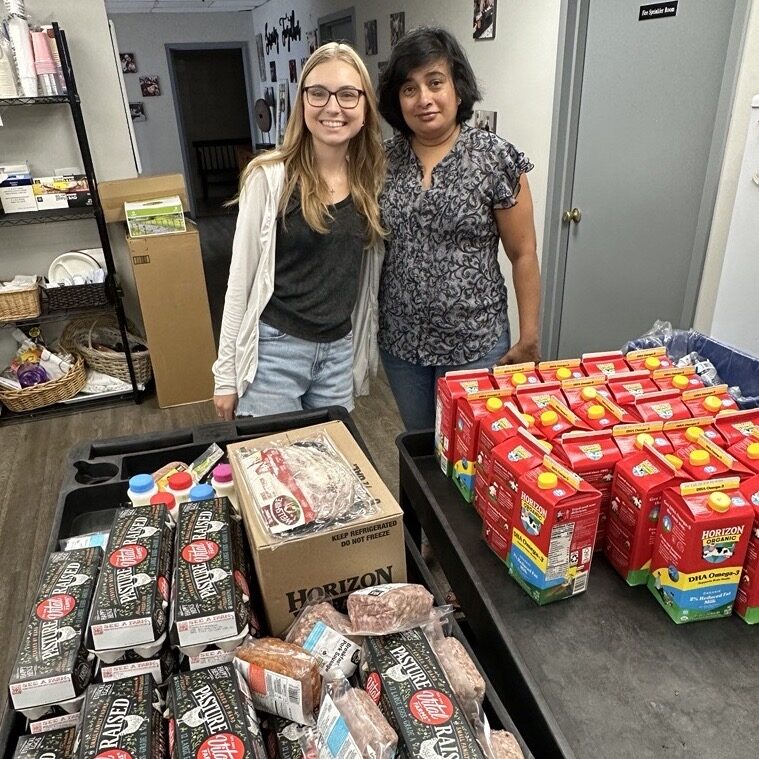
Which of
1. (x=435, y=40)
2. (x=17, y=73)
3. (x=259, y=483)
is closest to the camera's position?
(x=259, y=483)

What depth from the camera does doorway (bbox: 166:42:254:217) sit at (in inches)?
365

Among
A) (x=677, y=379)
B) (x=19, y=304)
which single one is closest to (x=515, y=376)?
(x=677, y=379)

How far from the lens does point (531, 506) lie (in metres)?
0.91

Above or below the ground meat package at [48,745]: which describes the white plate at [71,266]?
below

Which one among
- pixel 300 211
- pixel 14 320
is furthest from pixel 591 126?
pixel 14 320

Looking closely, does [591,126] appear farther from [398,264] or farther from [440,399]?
[440,399]

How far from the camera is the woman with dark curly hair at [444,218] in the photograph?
1.46m

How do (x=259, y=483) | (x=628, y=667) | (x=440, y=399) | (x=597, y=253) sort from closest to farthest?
(x=628, y=667)
(x=259, y=483)
(x=440, y=399)
(x=597, y=253)

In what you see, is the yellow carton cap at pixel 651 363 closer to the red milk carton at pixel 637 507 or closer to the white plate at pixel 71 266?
the red milk carton at pixel 637 507

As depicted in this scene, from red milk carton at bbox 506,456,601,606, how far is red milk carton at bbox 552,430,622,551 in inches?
1.8

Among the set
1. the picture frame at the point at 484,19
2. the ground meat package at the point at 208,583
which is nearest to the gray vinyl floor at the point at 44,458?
the ground meat package at the point at 208,583

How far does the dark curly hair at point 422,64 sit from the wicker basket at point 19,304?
2308 mm

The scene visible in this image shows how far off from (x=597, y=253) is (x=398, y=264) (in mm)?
1791

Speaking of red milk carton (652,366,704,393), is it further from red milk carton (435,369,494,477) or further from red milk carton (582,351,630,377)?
red milk carton (435,369,494,477)
